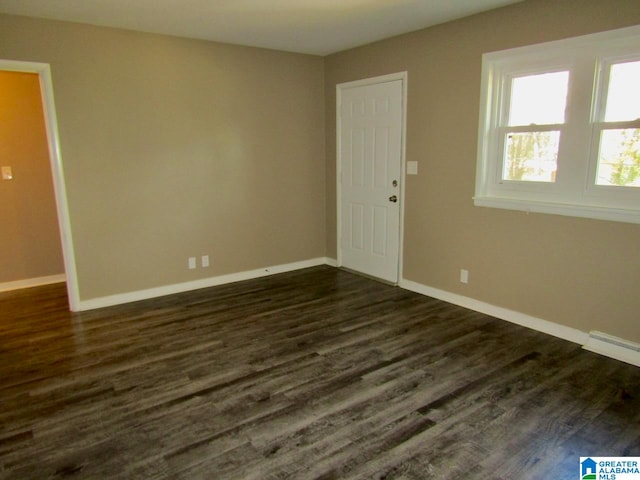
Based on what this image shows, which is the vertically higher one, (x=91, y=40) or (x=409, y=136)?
(x=91, y=40)

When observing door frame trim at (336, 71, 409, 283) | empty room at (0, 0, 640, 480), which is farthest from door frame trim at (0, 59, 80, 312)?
door frame trim at (336, 71, 409, 283)

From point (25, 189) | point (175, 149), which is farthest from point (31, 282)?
point (175, 149)

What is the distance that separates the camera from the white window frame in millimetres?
2859

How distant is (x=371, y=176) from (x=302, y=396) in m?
2.83

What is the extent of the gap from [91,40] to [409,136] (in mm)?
3042

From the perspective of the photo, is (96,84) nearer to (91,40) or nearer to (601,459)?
(91,40)

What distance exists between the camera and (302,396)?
256 centimetres

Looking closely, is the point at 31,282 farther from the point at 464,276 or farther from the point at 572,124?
the point at 572,124

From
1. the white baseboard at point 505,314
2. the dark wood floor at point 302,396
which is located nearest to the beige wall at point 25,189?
the dark wood floor at point 302,396

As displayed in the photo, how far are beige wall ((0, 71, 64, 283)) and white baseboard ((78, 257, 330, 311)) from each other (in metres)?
1.31

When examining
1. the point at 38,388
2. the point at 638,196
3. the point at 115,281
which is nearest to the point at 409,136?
the point at 638,196

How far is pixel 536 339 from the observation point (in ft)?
10.7

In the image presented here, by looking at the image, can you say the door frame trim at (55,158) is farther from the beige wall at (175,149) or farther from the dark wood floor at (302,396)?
the dark wood floor at (302,396)

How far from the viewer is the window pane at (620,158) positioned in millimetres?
2840
